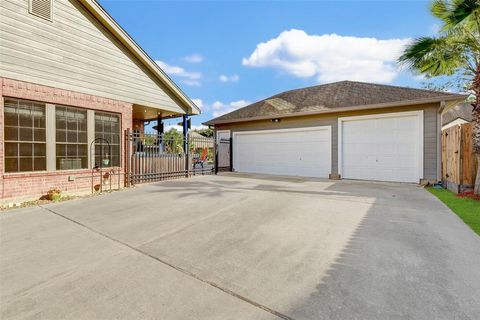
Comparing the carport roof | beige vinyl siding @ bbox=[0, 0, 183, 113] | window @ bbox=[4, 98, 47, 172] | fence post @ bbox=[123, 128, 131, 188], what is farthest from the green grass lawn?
beige vinyl siding @ bbox=[0, 0, 183, 113]

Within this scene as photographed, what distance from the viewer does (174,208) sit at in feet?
20.1

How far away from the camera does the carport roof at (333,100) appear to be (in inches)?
400

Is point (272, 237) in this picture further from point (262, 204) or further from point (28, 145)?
point (28, 145)

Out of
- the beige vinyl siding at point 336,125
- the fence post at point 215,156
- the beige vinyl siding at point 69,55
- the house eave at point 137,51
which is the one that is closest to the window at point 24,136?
the beige vinyl siding at point 69,55

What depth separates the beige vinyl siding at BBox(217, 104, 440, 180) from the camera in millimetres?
9789

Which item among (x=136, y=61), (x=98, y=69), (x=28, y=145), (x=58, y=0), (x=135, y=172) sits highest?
(x=58, y=0)

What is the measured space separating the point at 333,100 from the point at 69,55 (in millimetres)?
11276

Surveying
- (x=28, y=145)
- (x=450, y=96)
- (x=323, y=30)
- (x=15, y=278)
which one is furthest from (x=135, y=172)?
(x=450, y=96)

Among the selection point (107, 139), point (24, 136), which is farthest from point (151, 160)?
point (24, 136)

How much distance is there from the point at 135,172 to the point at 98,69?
384cm

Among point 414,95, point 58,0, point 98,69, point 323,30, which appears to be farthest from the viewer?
point 323,30

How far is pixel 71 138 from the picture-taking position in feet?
25.3

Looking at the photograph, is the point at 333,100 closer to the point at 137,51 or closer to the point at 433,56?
the point at 433,56

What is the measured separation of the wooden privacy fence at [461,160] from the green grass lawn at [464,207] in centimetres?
45
